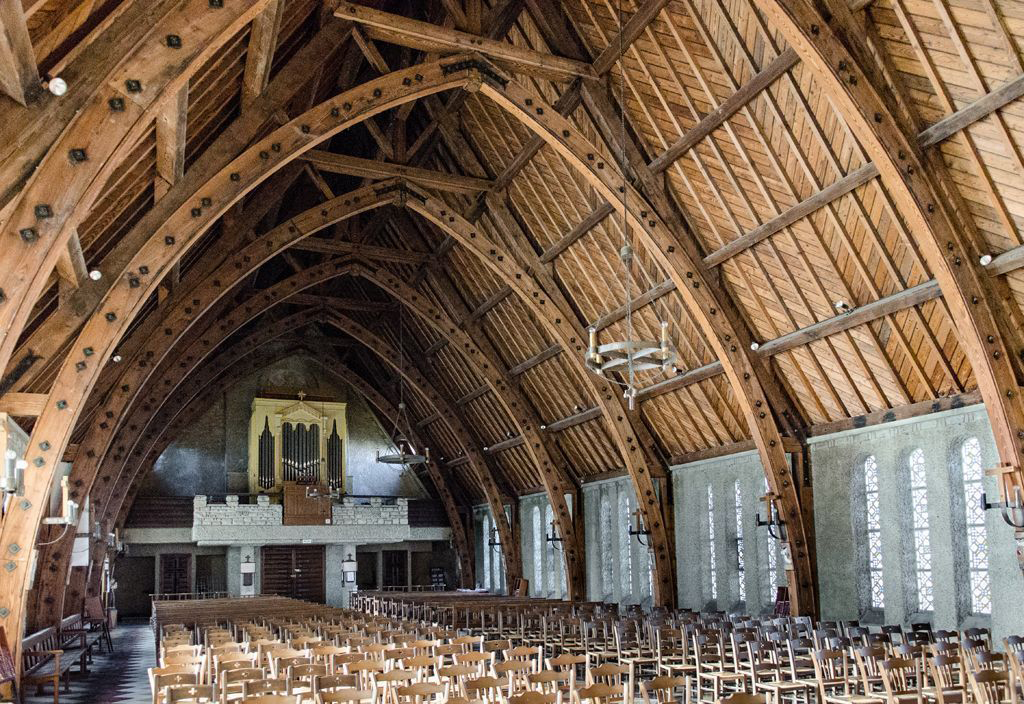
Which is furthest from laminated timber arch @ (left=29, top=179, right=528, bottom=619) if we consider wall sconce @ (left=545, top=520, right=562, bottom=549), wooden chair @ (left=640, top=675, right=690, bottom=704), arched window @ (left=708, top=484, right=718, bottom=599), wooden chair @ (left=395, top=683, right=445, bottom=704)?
wooden chair @ (left=640, top=675, right=690, bottom=704)

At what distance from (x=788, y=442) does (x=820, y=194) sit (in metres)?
5.90

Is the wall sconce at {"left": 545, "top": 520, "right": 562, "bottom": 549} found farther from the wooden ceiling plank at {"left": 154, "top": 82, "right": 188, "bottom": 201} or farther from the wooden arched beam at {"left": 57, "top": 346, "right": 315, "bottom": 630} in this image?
the wooden ceiling plank at {"left": 154, "top": 82, "right": 188, "bottom": 201}

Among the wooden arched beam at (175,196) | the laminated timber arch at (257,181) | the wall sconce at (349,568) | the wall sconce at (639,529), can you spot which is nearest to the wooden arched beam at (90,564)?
the wooden arched beam at (175,196)

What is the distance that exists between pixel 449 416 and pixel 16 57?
883 inches

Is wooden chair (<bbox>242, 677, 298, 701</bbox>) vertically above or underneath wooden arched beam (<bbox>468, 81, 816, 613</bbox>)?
underneath

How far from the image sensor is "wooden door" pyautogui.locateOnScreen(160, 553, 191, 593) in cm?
3061

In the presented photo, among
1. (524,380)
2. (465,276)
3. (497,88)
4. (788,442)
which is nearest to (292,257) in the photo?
(465,276)

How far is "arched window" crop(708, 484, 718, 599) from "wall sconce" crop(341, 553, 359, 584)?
50.7 feet

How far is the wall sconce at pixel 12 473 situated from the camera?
409 inches

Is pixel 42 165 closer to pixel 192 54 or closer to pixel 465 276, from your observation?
pixel 192 54

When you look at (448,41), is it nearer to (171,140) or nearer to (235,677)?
(171,140)

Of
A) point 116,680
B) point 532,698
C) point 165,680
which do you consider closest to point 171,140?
point 165,680

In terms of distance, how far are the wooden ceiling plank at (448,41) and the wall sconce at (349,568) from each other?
21.4 m

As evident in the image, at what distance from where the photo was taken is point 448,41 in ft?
48.0
